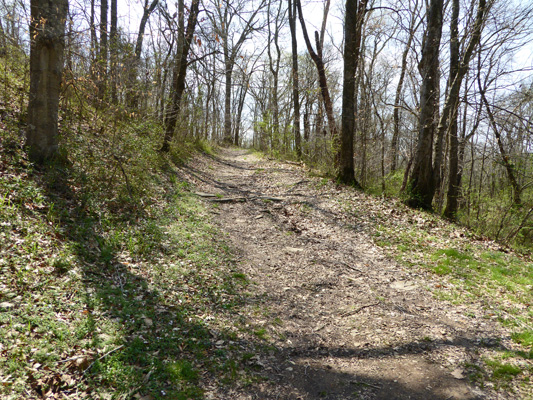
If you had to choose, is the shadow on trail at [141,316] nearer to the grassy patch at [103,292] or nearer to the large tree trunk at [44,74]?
the grassy patch at [103,292]

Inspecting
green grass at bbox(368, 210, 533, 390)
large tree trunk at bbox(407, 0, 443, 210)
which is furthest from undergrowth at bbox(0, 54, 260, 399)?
large tree trunk at bbox(407, 0, 443, 210)

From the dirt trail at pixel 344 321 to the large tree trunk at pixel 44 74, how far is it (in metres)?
3.97

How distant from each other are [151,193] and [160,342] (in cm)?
488

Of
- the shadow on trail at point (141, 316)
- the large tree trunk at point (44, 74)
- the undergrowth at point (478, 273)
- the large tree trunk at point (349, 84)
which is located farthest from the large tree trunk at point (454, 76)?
the large tree trunk at point (44, 74)

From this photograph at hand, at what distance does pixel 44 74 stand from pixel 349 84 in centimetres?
835

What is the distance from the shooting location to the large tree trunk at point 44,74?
5.50 meters

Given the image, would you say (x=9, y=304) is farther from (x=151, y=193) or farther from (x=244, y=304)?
(x=151, y=193)

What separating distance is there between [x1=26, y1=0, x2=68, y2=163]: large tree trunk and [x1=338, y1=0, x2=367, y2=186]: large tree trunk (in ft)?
25.7

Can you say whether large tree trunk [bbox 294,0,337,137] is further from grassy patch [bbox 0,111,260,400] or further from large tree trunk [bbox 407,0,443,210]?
grassy patch [bbox 0,111,260,400]

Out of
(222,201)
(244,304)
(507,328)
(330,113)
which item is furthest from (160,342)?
(330,113)

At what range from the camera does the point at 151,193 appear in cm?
746

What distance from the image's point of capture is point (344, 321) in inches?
160

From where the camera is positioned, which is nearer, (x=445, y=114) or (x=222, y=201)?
(x=445, y=114)

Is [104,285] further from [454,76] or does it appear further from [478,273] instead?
[454,76]
